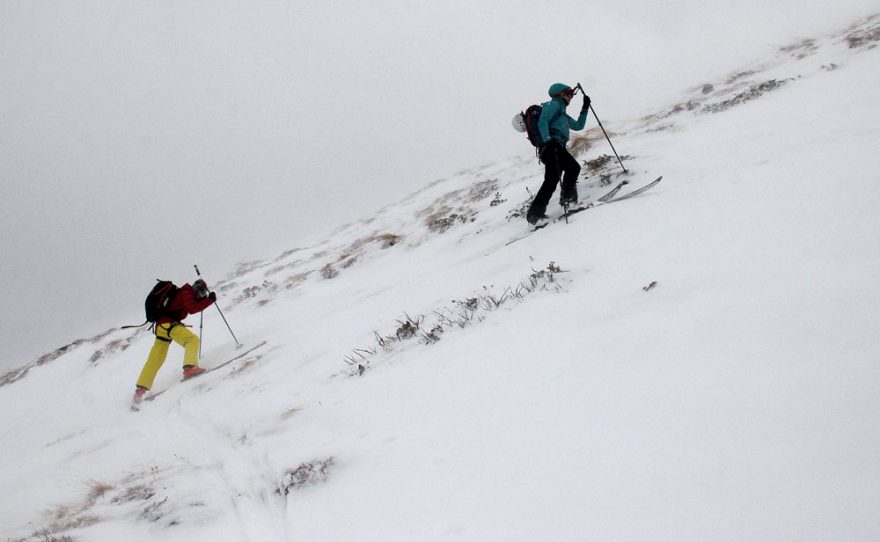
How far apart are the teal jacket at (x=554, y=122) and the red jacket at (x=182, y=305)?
22.9ft

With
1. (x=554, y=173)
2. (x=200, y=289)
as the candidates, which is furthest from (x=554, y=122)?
(x=200, y=289)

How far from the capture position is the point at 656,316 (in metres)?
3.34

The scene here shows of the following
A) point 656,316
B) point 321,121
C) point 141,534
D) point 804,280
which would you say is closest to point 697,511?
point 656,316

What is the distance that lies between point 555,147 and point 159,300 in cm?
774

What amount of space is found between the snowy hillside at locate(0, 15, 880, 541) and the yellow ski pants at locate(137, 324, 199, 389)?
1.53 ft

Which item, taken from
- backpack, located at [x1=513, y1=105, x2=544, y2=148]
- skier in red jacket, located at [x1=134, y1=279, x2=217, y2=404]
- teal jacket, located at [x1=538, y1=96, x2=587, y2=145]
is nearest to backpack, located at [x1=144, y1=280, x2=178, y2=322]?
skier in red jacket, located at [x1=134, y1=279, x2=217, y2=404]

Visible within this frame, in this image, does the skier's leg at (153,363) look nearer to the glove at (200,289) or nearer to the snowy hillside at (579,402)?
the snowy hillside at (579,402)

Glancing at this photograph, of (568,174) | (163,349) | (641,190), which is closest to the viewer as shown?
(641,190)

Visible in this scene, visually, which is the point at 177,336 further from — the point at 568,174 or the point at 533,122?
the point at 568,174

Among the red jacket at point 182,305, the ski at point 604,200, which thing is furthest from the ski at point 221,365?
the ski at point 604,200

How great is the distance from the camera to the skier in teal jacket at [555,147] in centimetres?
780

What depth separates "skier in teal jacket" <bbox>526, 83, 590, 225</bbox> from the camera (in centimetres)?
780

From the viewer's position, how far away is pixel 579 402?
273cm

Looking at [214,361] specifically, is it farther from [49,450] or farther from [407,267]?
[407,267]
